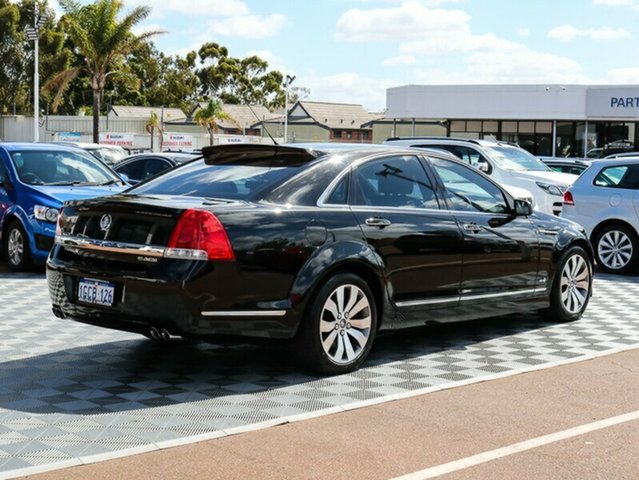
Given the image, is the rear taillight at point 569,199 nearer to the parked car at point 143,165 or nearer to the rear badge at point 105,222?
the parked car at point 143,165

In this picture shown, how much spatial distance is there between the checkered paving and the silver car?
4.05 m

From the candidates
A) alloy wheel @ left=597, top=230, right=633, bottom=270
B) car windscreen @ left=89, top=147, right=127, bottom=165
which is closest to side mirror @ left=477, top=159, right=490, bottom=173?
alloy wheel @ left=597, top=230, right=633, bottom=270

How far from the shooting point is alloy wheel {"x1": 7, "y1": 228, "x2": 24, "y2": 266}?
41.2ft

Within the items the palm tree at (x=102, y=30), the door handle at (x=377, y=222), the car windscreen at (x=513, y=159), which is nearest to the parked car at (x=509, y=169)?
the car windscreen at (x=513, y=159)

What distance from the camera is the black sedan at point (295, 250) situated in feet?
21.1

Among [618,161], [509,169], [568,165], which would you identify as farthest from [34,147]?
[568,165]

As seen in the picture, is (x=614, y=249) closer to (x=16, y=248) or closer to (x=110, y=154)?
(x=16, y=248)

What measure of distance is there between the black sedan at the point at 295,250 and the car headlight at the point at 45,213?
501cm

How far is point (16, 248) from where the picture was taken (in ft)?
41.5

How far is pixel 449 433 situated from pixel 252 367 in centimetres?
210

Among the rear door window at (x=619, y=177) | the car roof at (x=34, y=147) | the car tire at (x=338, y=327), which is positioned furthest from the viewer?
the rear door window at (x=619, y=177)

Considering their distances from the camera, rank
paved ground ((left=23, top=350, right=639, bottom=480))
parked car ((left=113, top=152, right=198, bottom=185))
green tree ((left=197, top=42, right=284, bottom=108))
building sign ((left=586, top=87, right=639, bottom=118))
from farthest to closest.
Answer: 1. green tree ((left=197, top=42, right=284, bottom=108))
2. building sign ((left=586, top=87, right=639, bottom=118))
3. parked car ((left=113, top=152, right=198, bottom=185))
4. paved ground ((left=23, top=350, right=639, bottom=480))

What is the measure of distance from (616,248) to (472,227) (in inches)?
253

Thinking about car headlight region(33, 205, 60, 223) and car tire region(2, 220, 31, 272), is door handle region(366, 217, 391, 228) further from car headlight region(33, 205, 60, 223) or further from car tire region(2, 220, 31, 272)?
car tire region(2, 220, 31, 272)
